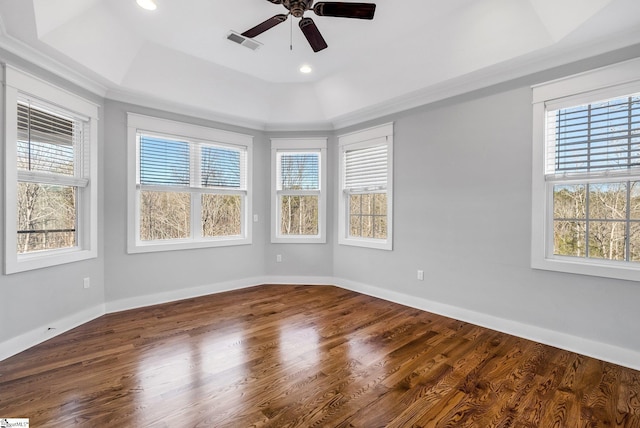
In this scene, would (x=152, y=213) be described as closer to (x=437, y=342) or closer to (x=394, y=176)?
(x=394, y=176)

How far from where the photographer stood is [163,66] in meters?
3.61

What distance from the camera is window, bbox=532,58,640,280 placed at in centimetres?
251

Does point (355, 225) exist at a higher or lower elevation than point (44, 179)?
lower

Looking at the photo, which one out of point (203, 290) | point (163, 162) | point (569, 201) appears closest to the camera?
point (569, 201)

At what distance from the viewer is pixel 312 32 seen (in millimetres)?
2576

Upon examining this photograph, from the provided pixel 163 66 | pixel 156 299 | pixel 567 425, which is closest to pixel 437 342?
pixel 567 425

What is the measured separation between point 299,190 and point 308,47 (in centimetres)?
224

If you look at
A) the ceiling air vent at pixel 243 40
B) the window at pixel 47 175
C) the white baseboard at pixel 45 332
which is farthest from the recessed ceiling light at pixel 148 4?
the white baseboard at pixel 45 332

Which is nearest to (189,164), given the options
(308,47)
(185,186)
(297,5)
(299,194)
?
(185,186)

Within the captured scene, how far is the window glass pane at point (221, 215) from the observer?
15.0 feet

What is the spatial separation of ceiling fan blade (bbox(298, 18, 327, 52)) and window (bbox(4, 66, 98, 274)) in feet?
8.37

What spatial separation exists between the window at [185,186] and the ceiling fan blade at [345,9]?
2.75 meters

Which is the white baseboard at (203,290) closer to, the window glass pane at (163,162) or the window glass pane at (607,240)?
the window glass pane at (163,162)

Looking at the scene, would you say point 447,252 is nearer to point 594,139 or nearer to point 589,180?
point 589,180
